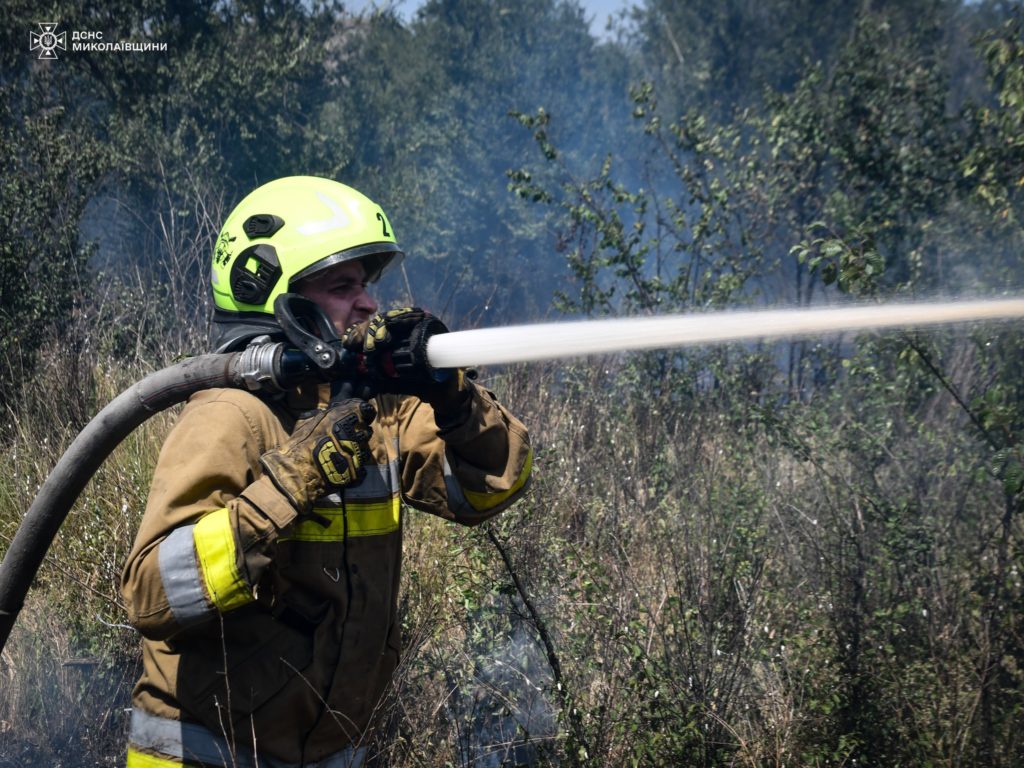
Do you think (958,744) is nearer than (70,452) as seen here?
No

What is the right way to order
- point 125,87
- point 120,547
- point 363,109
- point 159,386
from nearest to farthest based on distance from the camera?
point 159,386 → point 120,547 → point 125,87 → point 363,109

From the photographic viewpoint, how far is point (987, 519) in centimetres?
440

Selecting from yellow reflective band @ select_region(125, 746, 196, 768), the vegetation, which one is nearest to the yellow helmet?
yellow reflective band @ select_region(125, 746, 196, 768)

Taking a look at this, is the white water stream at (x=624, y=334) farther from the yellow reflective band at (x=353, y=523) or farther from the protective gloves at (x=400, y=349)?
the yellow reflective band at (x=353, y=523)

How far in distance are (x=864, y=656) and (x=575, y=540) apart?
64.4 inches

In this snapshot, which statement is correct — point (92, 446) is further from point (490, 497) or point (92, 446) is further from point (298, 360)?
point (490, 497)

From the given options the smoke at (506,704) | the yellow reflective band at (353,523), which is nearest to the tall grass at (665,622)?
the smoke at (506,704)

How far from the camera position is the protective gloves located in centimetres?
218

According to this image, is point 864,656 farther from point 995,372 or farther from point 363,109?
point 363,109

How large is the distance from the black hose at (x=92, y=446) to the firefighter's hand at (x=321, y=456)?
10.2 inches

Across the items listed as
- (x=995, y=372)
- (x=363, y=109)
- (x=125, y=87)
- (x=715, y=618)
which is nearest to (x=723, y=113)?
(x=363, y=109)

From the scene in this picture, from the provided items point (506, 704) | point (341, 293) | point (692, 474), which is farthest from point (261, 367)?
point (692, 474)

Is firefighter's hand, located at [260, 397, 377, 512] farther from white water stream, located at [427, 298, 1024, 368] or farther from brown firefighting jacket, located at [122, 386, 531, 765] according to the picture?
white water stream, located at [427, 298, 1024, 368]

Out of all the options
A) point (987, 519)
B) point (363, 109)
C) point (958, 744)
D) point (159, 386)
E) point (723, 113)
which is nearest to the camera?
point (159, 386)
